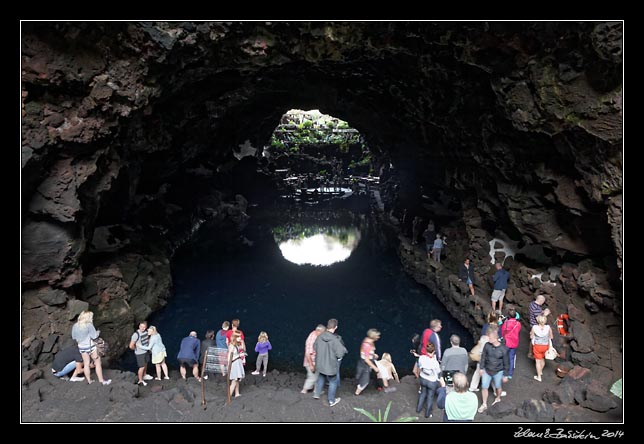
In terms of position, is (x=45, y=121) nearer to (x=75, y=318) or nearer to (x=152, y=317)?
(x=75, y=318)

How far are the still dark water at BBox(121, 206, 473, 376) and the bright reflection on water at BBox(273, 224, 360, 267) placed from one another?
1.01m

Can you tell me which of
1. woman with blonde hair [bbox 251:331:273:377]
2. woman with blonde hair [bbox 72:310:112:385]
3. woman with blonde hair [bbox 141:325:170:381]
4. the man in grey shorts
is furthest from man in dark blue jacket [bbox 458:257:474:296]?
woman with blonde hair [bbox 72:310:112:385]

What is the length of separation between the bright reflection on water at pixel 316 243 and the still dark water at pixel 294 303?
39.7 inches

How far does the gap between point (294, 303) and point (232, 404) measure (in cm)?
743

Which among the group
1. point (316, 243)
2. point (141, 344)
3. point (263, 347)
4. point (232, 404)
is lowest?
point (232, 404)

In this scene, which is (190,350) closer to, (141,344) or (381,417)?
(141,344)

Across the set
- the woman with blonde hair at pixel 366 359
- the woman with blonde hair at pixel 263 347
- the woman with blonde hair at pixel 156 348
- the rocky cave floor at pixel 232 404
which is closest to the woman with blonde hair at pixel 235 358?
the rocky cave floor at pixel 232 404

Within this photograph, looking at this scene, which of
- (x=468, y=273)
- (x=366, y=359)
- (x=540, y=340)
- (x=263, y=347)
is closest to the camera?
(x=366, y=359)

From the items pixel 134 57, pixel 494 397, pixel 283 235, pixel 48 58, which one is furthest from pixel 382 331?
pixel 283 235

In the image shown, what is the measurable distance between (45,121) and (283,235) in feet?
62.5

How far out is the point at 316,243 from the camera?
2661cm

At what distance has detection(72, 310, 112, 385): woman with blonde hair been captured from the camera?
9.06 metres

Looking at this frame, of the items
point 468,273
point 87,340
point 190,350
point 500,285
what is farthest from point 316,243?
point 87,340

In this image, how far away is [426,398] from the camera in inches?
328
